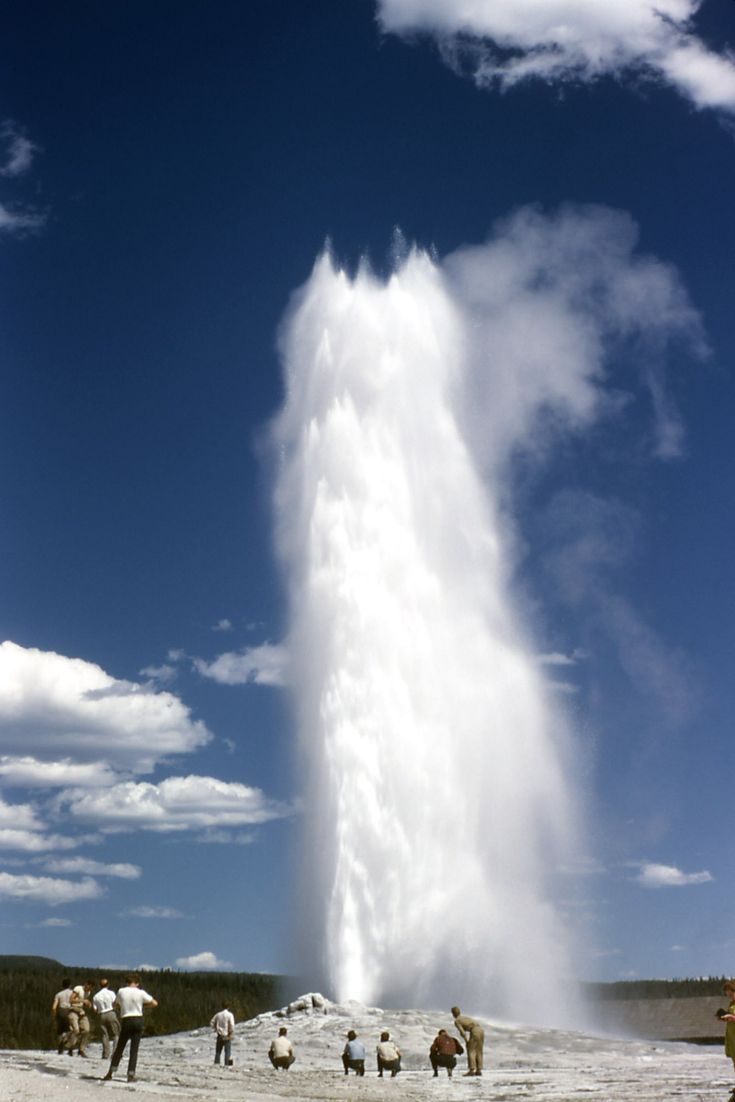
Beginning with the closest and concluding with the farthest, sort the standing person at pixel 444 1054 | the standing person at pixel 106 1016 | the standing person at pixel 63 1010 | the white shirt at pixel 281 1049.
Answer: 1. the standing person at pixel 106 1016
2. the standing person at pixel 63 1010
3. the standing person at pixel 444 1054
4. the white shirt at pixel 281 1049

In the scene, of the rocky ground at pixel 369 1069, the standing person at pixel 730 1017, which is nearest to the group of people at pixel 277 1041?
the rocky ground at pixel 369 1069

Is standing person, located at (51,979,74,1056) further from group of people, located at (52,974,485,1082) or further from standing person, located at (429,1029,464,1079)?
standing person, located at (429,1029,464,1079)

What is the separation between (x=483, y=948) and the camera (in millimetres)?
48312

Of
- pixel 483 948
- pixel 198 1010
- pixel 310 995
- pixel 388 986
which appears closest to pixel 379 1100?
pixel 310 995

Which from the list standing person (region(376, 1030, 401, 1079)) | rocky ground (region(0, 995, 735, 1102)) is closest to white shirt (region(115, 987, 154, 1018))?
rocky ground (region(0, 995, 735, 1102))

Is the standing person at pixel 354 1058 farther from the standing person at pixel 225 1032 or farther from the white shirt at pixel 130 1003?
the white shirt at pixel 130 1003

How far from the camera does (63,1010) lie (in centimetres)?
3092

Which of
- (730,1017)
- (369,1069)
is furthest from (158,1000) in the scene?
(730,1017)

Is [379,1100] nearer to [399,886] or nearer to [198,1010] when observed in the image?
[399,886]

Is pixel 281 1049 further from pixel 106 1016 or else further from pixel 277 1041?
pixel 106 1016

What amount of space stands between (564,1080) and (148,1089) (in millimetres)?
10962

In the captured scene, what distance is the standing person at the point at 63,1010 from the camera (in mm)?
30359

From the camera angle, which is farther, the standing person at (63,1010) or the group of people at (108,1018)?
the standing person at (63,1010)

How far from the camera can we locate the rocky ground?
23562 mm
